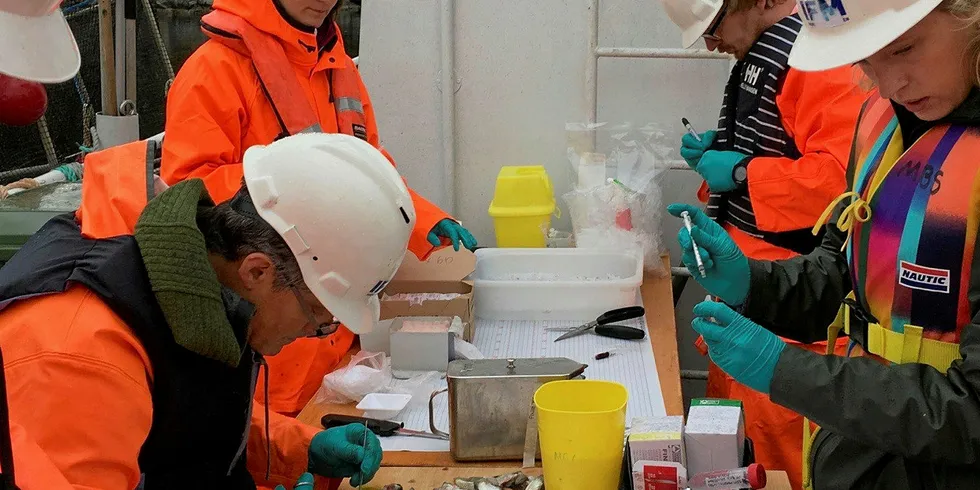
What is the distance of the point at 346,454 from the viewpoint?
6.16 ft

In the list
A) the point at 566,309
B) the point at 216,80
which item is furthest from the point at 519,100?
the point at 216,80

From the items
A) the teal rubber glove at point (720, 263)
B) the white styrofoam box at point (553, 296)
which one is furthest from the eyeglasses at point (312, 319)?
the white styrofoam box at point (553, 296)

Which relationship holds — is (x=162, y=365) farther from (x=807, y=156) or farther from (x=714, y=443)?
(x=807, y=156)

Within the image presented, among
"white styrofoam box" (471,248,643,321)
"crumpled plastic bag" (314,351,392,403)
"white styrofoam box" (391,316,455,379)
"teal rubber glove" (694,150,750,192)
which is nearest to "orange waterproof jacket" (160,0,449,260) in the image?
"white styrofoam box" (471,248,643,321)

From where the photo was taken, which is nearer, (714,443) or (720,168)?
(714,443)

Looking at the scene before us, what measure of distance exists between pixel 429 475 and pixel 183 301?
69 cm

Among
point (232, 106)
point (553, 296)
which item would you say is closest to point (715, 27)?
point (553, 296)

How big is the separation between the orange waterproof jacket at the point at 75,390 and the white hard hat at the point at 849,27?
1230mm

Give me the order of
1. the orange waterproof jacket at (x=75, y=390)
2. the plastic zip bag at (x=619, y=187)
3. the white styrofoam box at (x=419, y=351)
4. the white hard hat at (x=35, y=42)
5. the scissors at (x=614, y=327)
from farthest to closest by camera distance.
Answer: the plastic zip bag at (x=619, y=187)
the scissors at (x=614, y=327)
the white styrofoam box at (x=419, y=351)
the orange waterproof jacket at (x=75, y=390)
the white hard hat at (x=35, y=42)

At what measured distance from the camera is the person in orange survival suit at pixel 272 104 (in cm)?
255

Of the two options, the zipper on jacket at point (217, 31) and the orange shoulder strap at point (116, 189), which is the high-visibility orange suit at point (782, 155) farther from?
the orange shoulder strap at point (116, 189)

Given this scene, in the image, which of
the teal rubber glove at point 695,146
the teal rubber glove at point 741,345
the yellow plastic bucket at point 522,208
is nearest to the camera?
the teal rubber glove at point 741,345

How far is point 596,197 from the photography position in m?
3.38

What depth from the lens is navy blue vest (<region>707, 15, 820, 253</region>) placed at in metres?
2.74
